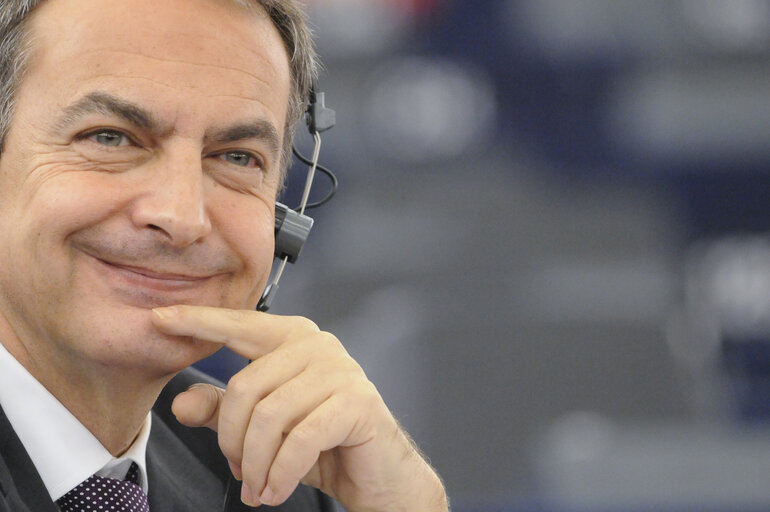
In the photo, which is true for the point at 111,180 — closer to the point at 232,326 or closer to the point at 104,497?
the point at 232,326

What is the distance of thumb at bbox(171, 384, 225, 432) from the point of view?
4.48 ft

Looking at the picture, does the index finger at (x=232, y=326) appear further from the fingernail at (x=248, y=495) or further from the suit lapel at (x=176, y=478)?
the suit lapel at (x=176, y=478)

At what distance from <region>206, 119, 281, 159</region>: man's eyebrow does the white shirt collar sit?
38 cm

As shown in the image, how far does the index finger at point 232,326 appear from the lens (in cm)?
128

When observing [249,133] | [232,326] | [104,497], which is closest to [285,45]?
[249,133]

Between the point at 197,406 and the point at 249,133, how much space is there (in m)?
0.36

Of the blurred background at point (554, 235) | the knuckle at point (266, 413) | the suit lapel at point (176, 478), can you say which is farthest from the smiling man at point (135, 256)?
the blurred background at point (554, 235)

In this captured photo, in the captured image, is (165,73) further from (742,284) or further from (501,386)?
(742,284)

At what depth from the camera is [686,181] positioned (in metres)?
4.09

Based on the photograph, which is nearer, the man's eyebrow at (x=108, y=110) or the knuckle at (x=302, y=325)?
the man's eyebrow at (x=108, y=110)

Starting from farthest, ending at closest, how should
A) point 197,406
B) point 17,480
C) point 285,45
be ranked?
1. point 285,45
2. point 197,406
3. point 17,480

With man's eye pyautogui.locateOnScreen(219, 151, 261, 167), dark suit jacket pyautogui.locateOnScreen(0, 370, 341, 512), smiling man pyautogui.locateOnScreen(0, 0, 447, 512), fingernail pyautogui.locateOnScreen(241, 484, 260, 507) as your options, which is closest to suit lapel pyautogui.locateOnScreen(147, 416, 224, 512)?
dark suit jacket pyautogui.locateOnScreen(0, 370, 341, 512)

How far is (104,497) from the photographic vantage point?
131 centimetres

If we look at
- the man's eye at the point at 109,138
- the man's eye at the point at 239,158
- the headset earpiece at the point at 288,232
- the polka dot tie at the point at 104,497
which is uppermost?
the man's eye at the point at 239,158
